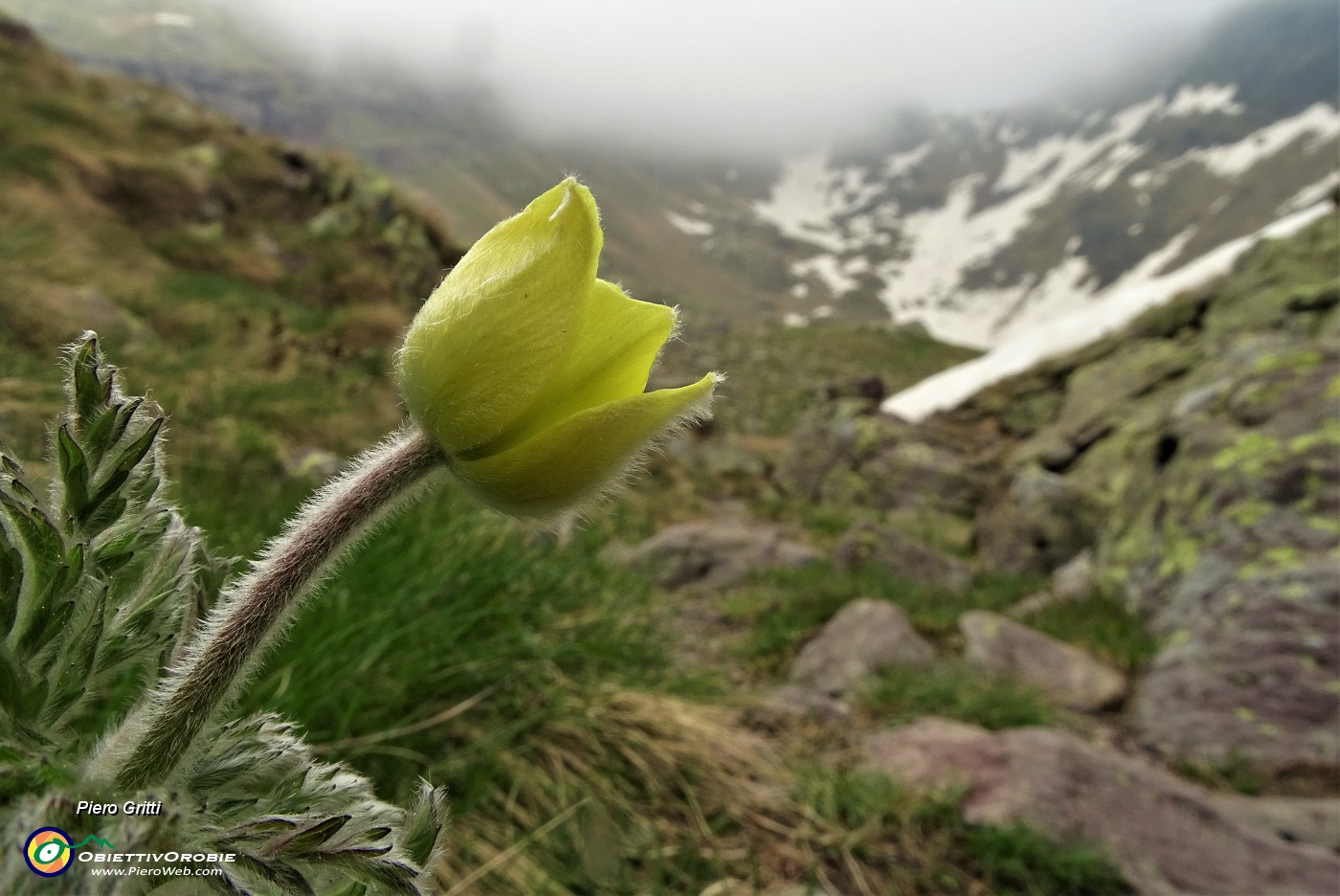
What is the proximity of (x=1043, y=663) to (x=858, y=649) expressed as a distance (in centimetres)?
121

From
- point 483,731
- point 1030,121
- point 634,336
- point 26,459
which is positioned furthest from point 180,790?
point 1030,121

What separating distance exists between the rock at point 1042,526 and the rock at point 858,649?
434cm

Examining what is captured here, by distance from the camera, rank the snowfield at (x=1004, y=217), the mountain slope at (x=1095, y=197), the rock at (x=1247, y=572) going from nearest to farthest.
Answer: the rock at (x=1247, y=572) < the mountain slope at (x=1095, y=197) < the snowfield at (x=1004, y=217)

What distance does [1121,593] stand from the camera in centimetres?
621

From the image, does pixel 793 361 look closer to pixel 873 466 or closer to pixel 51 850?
pixel 873 466

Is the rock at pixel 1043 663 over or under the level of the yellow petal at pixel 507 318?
under

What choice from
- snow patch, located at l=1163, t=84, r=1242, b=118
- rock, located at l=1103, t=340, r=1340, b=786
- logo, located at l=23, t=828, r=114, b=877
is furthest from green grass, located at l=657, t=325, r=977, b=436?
snow patch, located at l=1163, t=84, r=1242, b=118

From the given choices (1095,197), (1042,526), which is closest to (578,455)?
(1042,526)

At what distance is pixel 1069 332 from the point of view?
18.4 metres

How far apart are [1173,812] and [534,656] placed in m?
2.56

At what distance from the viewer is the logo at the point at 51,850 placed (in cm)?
48

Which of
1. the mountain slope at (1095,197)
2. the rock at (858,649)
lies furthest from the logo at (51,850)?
the mountain slope at (1095,197)

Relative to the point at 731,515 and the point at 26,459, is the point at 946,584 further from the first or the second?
the point at 26,459

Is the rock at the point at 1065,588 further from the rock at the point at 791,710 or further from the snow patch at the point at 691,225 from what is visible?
the snow patch at the point at 691,225
